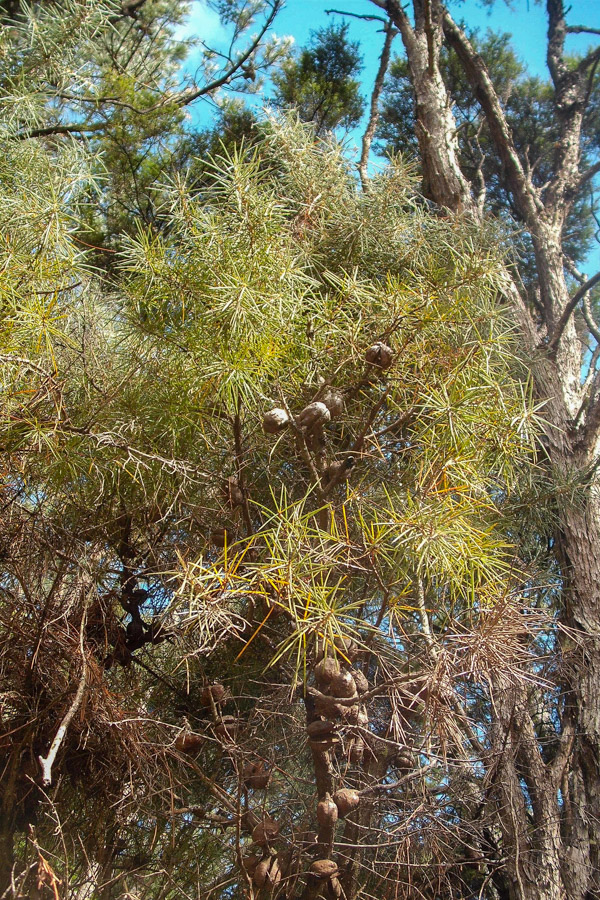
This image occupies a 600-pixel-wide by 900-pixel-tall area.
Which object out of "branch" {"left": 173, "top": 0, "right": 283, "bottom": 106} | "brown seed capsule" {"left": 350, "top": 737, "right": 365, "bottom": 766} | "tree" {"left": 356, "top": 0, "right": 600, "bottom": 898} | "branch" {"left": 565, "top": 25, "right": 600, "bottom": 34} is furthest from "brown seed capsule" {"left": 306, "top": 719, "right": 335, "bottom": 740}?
"branch" {"left": 565, "top": 25, "right": 600, "bottom": 34}

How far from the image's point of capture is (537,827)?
3.73 feet

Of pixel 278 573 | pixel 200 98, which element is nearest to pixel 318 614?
pixel 278 573

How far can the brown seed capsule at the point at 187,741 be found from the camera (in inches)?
40.3

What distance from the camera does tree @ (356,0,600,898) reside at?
121cm

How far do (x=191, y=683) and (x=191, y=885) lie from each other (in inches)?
11.1

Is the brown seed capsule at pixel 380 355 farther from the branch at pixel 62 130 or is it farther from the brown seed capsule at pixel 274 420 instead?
the branch at pixel 62 130

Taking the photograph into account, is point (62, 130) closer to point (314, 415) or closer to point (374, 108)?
point (374, 108)

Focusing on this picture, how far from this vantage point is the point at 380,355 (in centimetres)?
103

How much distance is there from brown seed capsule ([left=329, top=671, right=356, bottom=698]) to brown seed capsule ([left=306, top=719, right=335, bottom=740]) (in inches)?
1.2

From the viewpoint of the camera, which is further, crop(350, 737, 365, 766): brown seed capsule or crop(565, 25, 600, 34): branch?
crop(565, 25, 600, 34): branch

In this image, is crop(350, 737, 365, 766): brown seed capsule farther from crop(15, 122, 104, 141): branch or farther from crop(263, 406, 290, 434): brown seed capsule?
crop(15, 122, 104, 141): branch

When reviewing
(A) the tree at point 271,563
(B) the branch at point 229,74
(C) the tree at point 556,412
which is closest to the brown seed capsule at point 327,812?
(A) the tree at point 271,563

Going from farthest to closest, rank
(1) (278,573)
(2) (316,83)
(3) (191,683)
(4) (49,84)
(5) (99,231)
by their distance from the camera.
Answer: (2) (316,83) → (5) (99,231) → (4) (49,84) → (3) (191,683) → (1) (278,573)

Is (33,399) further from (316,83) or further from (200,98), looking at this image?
(316,83)
